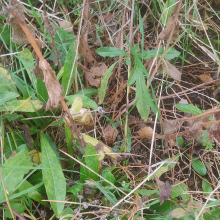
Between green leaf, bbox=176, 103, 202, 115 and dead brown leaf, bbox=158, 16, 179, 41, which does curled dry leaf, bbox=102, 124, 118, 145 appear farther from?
dead brown leaf, bbox=158, 16, 179, 41

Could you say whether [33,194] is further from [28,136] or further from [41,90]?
[41,90]

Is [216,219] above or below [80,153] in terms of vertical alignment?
below

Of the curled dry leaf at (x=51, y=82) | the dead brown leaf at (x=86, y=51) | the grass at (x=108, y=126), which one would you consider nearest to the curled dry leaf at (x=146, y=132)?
the grass at (x=108, y=126)

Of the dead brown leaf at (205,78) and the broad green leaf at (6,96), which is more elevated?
the broad green leaf at (6,96)

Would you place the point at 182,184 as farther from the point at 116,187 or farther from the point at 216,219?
the point at 116,187

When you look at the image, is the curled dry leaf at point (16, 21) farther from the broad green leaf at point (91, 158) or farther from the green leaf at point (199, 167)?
the green leaf at point (199, 167)

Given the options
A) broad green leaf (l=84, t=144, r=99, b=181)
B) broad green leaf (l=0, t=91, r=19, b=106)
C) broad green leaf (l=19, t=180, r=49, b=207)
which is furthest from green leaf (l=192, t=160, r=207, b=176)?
broad green leaf (l=0, t=91, r=19, b=106)

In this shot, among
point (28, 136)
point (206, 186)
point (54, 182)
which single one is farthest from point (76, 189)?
point (206, 186)

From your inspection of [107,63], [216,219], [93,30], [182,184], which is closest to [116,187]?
[182,184]
